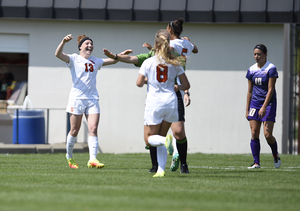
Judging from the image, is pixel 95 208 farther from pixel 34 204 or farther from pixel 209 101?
pixel 209 101

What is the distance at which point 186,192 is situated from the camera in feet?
15.7

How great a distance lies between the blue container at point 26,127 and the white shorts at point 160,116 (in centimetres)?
785

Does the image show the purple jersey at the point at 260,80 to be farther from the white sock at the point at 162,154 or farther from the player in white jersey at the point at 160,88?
the white sock at the point at 162,154

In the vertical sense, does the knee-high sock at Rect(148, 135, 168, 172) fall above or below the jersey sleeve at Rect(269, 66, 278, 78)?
below

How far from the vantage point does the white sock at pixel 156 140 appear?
583 cm

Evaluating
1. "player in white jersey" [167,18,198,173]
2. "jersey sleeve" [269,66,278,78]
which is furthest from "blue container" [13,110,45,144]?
"jersey sleeve" [269,66,278,78]

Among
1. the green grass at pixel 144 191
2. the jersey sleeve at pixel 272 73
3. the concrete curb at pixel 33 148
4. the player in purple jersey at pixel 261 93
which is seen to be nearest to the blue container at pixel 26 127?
the concrete curb at pixel 33 148

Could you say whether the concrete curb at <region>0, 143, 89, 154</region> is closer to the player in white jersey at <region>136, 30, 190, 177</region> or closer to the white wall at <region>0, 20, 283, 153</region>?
the white wall at <region>0, 20, 283, 153</region>

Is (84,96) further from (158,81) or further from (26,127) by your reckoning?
(26,127)

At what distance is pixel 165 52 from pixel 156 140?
1047 millimetres

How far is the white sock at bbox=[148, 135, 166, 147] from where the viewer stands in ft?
19.1

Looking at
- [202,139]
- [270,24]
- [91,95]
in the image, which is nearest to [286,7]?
[270,24]

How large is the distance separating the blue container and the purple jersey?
692cm

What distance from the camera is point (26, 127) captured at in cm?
1318
